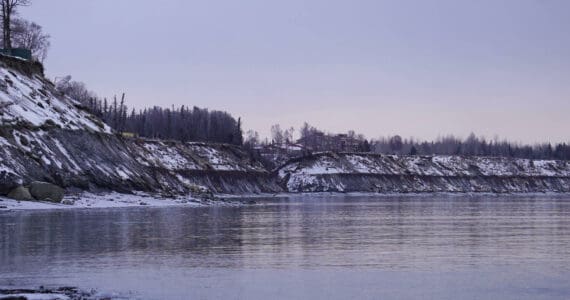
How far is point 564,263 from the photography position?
25.4m

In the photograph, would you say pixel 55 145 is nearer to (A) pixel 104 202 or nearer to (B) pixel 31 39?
(A) pixel 104 202

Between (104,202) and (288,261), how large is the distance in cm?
4570

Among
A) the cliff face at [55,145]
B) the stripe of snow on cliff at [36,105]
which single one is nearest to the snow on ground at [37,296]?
the cliff face at [55,145]

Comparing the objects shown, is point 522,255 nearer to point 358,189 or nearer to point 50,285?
point 50,285

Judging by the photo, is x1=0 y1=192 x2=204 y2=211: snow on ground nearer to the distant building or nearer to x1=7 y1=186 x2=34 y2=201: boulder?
x1=7 y1=186 x2=34 y2=201: boulder

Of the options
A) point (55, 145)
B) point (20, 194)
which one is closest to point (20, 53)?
point (55, 145)

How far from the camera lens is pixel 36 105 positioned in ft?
266

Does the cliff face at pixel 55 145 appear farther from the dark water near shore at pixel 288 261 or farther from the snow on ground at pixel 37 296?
the snow on ground at pixel 37 296

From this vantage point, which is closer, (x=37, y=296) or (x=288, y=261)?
(x=37, y=296)

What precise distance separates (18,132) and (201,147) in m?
86.2

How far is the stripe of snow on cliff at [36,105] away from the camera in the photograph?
76.1 metres

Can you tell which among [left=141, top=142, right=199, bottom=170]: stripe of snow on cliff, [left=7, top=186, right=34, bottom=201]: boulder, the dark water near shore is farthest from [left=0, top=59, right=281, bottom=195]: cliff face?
the dark water near shore

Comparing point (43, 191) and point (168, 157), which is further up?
point (168, 157)

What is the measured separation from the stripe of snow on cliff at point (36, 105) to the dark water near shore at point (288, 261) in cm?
3562
